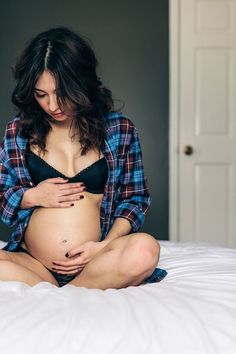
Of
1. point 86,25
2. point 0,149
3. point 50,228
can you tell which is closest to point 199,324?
point 50,228

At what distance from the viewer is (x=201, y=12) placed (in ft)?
13.0

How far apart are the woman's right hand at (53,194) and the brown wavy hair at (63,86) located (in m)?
0.15

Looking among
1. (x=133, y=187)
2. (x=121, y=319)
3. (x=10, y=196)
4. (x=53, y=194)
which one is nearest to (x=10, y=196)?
(x=10, y=196)

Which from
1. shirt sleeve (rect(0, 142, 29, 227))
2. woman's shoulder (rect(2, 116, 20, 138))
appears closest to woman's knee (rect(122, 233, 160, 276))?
shirt sleeve (rect(0, 142, 29, 227))

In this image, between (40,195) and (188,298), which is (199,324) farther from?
(40,195)

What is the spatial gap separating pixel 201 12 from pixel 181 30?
0.19 metres

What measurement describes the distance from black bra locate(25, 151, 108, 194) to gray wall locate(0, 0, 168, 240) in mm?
2212

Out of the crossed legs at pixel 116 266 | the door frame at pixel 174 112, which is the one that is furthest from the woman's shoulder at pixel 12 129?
the door frame at pixel 174 112

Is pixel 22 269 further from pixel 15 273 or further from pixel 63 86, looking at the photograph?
pixel 63 86

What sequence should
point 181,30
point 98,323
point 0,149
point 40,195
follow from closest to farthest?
point 98,323 → point 40,195 → point 0,149 → point 181,30

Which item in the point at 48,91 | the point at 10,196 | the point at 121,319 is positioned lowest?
the point at 121,319

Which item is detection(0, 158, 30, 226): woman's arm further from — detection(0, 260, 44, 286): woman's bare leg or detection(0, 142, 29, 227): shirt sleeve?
detection(0, 260, 44, 286): woman's bare leg

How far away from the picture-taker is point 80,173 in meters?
1.87

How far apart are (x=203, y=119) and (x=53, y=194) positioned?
2388 mm
